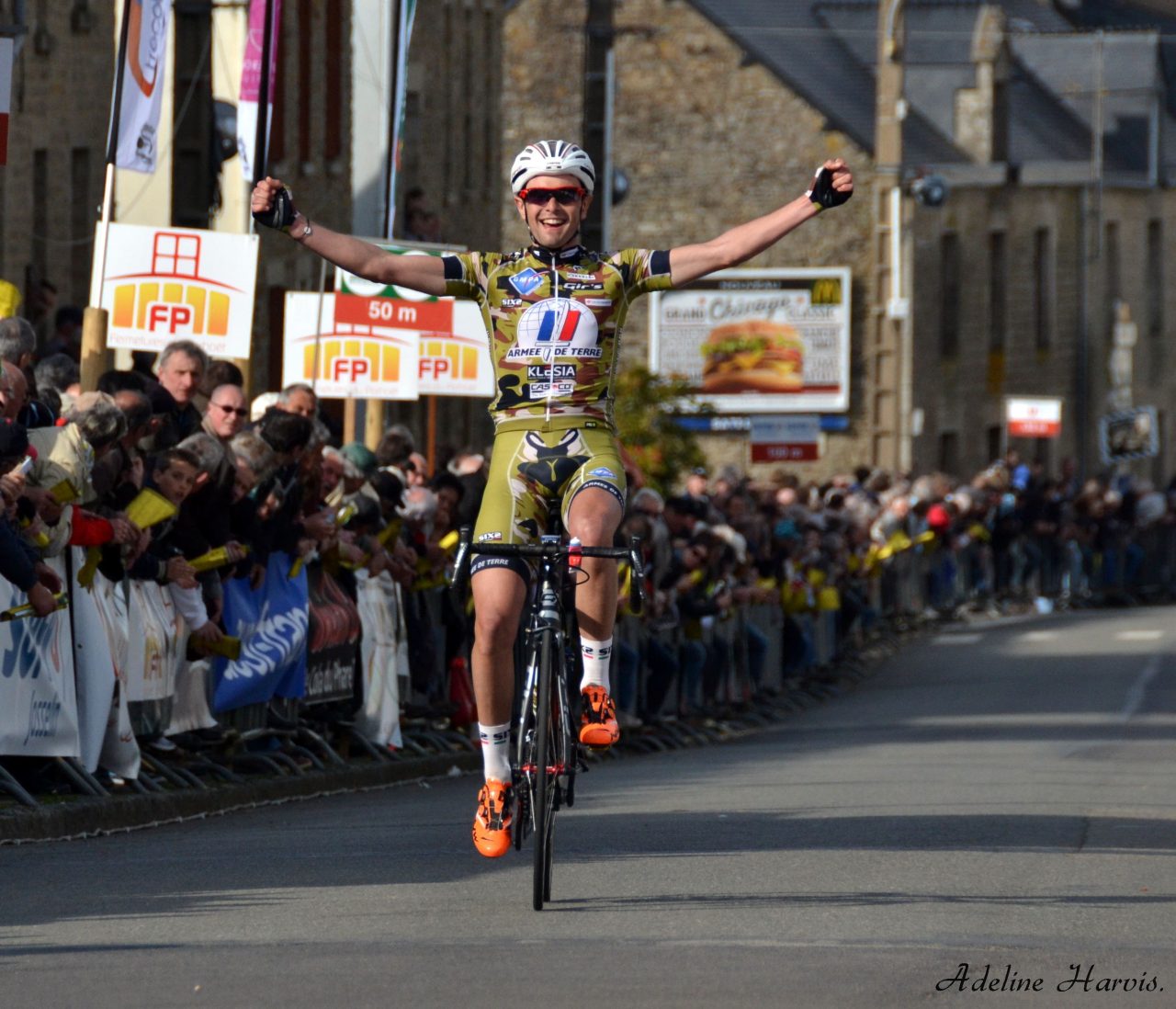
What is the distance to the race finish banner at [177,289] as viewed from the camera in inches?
677

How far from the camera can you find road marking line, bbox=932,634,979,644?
35.7 metres

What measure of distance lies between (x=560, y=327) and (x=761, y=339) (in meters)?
45.3

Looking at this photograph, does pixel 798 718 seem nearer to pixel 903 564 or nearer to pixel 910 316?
pixel 903 564

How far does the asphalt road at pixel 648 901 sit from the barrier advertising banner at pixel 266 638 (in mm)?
713

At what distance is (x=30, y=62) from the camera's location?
28.0 m

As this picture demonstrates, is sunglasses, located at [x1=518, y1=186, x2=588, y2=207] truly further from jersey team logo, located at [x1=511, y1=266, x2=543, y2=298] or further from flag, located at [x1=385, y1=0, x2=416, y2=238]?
flag, located at [x1=385, y1=0, x2=416, y2=238]

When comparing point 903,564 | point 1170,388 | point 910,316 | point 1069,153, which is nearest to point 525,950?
point 903,564

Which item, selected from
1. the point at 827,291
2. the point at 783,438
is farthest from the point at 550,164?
the point at 827,291

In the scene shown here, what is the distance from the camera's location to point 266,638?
15.4 metres

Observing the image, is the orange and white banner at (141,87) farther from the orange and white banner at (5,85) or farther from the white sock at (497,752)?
the white sock at (497,752)

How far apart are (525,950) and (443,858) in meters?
2.64

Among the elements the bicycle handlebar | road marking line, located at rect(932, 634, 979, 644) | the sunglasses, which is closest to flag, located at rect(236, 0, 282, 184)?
the sunglasses

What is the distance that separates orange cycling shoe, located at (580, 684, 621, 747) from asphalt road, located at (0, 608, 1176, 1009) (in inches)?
20.7

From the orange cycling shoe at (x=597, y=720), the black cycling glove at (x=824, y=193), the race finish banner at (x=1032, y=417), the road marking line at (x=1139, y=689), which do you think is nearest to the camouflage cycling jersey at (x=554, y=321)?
the black cycling glove at (x=824, y=193)
